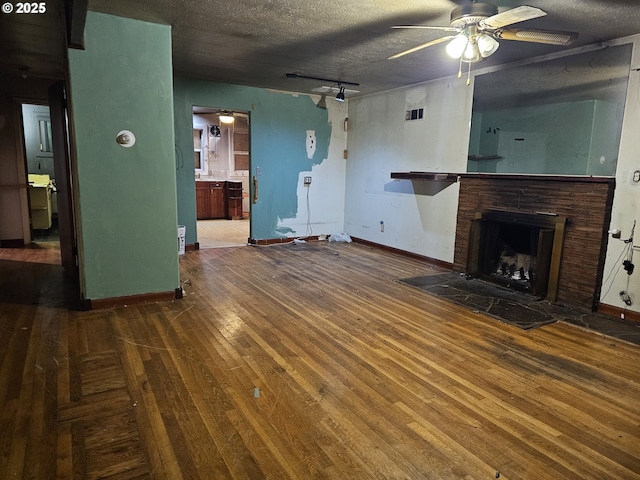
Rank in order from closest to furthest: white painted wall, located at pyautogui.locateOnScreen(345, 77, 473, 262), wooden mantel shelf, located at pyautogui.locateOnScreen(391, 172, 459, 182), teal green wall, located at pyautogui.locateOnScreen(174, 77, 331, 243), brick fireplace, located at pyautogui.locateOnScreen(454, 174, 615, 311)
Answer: brick fireplace, located at pyautogui.locateOnScreen(454, 174, 615, 311) < wooden mantel shelf, located at pyautogui.locateOnScreen(391, 172, 459, 182) < white painted wall, located at pyautogui.locateOnScreen(345, 77, 473, 262) < teal green wall, located at pyautogui.locateOnScreen(174, 77, 331, 243)

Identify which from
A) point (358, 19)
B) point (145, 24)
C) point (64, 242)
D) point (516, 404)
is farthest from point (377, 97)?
point (516, 404)

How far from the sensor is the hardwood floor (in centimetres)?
182

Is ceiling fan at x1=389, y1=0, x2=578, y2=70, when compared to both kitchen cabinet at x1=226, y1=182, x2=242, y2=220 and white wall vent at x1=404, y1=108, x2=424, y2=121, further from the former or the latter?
kitchen cabinet at x1=226, y1=182, x2=242, y2=220

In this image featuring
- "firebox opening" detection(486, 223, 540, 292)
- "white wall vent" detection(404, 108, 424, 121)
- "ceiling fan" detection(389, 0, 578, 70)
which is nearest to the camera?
"ceiling fan" detection(389, 0, 578, 70)

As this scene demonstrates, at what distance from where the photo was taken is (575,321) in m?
3.62

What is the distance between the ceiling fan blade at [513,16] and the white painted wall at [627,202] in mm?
1685

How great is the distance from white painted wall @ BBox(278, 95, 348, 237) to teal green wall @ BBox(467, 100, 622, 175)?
2.72 meters

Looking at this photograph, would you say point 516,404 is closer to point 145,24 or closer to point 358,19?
point 358,19

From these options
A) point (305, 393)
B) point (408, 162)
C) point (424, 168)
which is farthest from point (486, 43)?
point (408, 162)

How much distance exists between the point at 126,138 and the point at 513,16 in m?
3.12

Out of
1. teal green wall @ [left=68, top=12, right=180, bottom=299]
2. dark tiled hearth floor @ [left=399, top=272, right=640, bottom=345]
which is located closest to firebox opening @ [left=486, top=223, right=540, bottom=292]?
dark tiled hearth floor @ [left=399, top=272, right=640, bottom=345]

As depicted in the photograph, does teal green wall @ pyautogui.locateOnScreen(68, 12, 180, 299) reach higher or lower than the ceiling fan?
lower

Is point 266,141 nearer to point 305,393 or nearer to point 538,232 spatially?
point 538,232

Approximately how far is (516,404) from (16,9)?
15.0 ft
